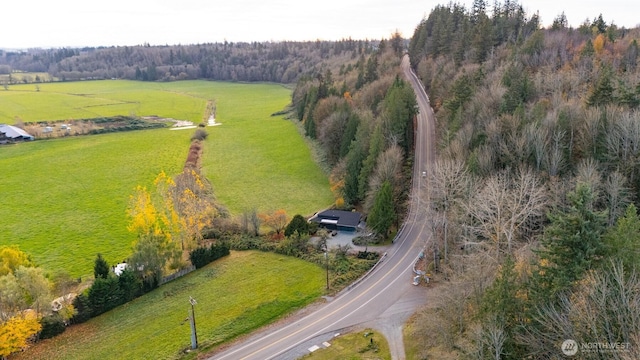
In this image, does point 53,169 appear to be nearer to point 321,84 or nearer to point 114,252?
point 114,252

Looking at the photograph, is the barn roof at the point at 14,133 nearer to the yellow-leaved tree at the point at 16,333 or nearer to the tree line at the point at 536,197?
the yellow-leaved tree at the point at 16,333

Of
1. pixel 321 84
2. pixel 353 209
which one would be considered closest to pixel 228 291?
pixel 353 209

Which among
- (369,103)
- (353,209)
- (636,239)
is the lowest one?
(353,209)

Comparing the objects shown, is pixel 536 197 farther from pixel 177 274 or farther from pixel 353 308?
pixel 177 274

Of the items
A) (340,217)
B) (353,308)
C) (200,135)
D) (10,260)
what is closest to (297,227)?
(340,217)

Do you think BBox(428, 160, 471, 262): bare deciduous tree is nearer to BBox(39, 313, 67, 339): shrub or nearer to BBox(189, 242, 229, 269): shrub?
BBox(189, 242, 229, 269): shrub

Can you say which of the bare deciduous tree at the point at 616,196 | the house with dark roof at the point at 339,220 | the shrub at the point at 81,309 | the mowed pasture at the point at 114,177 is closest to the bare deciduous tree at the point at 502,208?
the bare deciduous tree at the point at 616,196

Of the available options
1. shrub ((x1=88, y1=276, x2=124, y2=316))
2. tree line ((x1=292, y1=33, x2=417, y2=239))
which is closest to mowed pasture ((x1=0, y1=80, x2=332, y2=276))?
tree line ((x1=292, y1=33, x2=417, y2=239))
